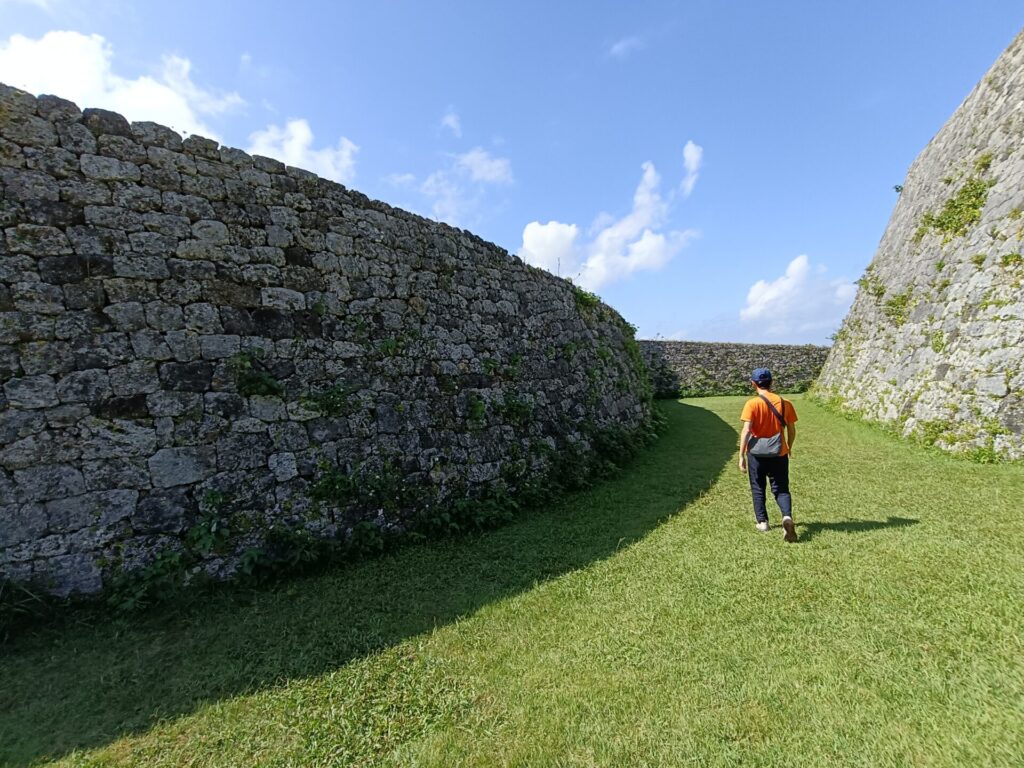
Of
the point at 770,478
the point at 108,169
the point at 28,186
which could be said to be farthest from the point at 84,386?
the point at 770,478

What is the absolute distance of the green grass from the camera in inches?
105

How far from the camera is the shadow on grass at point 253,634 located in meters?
3.17

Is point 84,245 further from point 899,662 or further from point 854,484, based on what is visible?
point 854,484

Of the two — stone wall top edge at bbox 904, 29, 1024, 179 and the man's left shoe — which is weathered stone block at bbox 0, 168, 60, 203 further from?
stone wall top edge at bbox 904, 29, 1024, 179

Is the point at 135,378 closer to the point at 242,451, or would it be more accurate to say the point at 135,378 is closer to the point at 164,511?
the point at 242,451

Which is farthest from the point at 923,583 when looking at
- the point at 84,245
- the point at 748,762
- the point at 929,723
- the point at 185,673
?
the point at 84,245

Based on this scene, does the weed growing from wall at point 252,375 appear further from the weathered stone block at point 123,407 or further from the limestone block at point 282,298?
the weathered stone block at point 123,407

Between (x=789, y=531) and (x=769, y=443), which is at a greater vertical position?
(x=769, y=443)

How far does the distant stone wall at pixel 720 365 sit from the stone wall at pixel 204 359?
15.0 meters

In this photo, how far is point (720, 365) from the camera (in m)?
21.0

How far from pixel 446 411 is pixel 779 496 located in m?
4.50

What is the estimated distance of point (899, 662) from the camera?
120 inches

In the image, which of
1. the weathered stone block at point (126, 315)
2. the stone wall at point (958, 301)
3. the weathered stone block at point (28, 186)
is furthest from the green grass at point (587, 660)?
the weathered stone block at point (28, 186)

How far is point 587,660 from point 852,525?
4.01 m
